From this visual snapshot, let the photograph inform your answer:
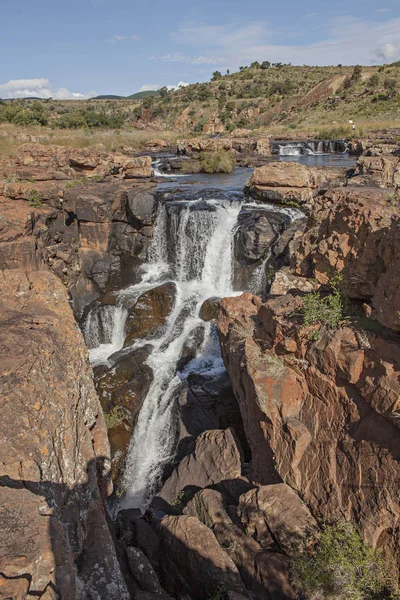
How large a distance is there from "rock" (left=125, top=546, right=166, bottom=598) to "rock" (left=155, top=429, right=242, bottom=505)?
1.93m

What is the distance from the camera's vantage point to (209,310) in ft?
39.6

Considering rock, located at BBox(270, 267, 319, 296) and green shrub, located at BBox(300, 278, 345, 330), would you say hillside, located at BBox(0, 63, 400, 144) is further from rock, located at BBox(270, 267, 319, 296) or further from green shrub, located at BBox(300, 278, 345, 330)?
green shrub, located at BBox(300, 278, 345, 330)

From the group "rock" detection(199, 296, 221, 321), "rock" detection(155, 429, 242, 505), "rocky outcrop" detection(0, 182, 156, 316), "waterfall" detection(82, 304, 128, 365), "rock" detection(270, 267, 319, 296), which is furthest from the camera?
"rocky outcrop" detection(0, 182, 156, 316)

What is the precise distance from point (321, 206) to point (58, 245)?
965 centimetres

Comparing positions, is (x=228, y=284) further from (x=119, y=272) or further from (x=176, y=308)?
(x=119, y=272)

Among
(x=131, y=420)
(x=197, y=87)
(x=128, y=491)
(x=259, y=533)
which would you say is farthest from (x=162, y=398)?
(x=197, y=87)

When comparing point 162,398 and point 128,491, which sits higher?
point 162,398

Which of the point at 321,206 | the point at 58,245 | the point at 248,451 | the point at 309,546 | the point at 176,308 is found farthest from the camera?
the point at 58,245

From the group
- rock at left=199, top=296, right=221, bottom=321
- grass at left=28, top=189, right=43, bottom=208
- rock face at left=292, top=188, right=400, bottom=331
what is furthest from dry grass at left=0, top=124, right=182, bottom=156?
rock face at left=292, top=188, right=400, bottom=331

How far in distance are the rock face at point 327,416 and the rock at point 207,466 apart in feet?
1.37

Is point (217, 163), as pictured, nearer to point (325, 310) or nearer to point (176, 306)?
point (176, 306)

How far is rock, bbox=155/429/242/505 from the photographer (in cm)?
665

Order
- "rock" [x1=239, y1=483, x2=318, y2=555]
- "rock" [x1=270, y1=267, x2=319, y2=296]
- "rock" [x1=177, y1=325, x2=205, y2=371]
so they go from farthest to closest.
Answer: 1. "rock" [x1=177, y1=325, x2=205, y2=371]
2. "rock" [x1=270, y1=267, x2=319, y2=296]
3. "rock" [x1=239, y1=483, x2=318, y2=555]

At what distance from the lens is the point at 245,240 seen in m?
13.0
